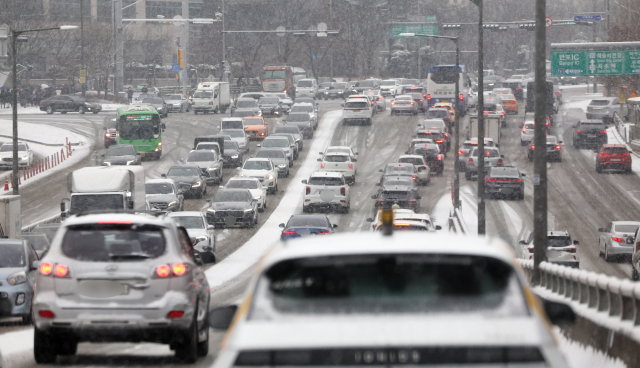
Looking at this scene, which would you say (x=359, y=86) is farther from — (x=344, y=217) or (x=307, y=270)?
(x=307, y=270)

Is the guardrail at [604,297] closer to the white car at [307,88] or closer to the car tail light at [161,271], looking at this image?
the car tail light at [161,271]

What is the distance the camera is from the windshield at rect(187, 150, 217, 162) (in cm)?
4706

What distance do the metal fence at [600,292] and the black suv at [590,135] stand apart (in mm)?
48471

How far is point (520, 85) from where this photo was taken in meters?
102

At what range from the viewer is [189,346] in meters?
10.2

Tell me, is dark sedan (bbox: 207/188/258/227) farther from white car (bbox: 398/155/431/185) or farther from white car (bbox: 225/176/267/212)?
white car (bbox: 398/155/431/185)

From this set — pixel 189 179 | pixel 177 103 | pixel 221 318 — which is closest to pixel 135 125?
pixel 189 179

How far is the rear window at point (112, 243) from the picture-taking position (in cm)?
962

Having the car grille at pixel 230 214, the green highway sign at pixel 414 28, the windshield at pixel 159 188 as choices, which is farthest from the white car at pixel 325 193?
the green highway sign at pixel 414 28

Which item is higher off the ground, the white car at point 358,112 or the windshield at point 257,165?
the white car at point 358,112

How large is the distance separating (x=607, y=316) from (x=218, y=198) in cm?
2715

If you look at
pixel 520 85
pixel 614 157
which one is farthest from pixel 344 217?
pixel 520 85

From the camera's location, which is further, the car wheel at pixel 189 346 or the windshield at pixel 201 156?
the windshield at pixel 201 156

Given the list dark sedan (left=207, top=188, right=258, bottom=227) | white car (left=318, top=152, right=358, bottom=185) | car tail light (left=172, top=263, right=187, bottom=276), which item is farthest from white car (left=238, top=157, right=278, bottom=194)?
car tail light (left=172, top=263, right=187, bottom=276)
